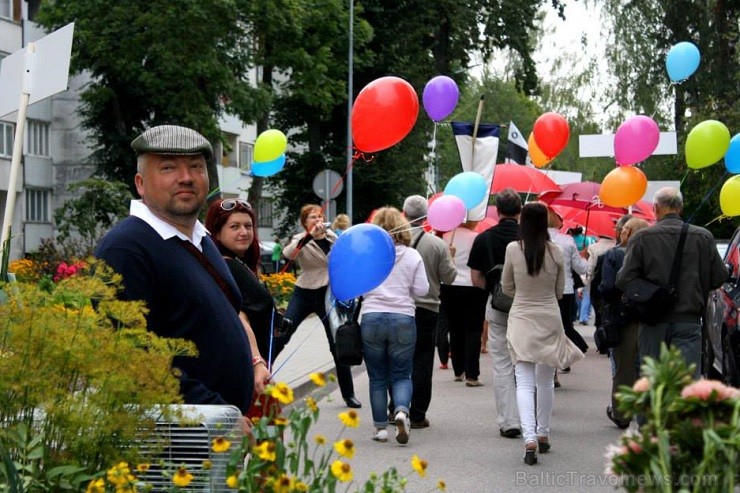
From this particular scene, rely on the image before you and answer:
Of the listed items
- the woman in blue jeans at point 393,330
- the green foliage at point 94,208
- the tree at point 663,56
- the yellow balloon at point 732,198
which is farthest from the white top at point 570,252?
the tree at point 663,56

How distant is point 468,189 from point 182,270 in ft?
29.9

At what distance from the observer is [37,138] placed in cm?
5056

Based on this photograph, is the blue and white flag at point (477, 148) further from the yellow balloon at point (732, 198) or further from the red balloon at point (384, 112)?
the red balloon at point (384, 112)

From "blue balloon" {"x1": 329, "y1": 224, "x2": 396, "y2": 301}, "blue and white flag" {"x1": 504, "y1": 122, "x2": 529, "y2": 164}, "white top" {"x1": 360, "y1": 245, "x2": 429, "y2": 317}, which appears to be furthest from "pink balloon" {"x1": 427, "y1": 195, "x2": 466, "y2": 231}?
"blue and white flag" {"x1": 504, "y1": 122, "x2": 529, "y2": 164}

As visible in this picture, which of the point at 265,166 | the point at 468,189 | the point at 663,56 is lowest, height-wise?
the point at 468,189

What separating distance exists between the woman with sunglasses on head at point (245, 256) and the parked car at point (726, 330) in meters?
4.90

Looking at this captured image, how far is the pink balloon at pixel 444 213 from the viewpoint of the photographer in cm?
1223

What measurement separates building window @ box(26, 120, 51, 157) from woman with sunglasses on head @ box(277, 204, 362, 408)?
38599 mm

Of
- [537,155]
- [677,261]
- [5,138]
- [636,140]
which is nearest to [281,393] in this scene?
[677,261]

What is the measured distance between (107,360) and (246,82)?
35.1 metres

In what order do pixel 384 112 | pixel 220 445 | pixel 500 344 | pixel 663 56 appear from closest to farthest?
pixel 220 445, pixel 500 344, pixel 384 112, pixel 663 56

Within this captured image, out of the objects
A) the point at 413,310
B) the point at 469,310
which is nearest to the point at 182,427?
the point at 413,310

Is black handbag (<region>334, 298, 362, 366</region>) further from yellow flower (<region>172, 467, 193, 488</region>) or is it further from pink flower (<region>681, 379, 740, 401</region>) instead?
pink flower (<region>681, 379, 740, 401</region>)

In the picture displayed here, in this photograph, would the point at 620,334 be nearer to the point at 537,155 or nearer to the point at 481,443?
the point at 481,443
